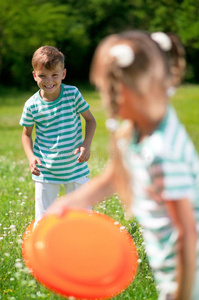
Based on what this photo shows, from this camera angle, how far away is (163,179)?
6.59 feet

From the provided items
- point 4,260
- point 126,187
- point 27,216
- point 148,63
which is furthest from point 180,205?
point 27,216

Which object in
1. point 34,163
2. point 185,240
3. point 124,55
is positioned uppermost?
point 124,55

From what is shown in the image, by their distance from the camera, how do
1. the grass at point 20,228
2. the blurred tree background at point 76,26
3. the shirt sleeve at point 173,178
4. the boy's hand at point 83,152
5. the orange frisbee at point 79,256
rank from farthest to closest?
the blurred tree background at point 76,26, the boy's hand at point 83,152, the grass at point 20,228, the orange frisbee at point 79,256, the shirt sleeve at point 173,178

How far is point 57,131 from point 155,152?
2417 mm

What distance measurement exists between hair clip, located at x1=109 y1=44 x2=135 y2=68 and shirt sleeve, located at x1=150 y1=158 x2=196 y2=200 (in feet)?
1.35

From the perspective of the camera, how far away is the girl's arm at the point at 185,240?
1.99 metres

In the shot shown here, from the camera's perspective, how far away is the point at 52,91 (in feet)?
14.3

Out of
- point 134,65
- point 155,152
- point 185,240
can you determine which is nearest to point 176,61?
point 134,65

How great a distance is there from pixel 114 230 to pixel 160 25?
48.5m

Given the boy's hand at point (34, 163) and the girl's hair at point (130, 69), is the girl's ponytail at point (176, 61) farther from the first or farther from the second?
the boy's hand at point (34, 163)

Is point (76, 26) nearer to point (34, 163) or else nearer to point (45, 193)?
point (45, 193)

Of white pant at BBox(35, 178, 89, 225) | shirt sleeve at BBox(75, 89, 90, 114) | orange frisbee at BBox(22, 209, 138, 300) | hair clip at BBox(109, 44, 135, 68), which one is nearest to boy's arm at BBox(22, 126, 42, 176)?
white pant at BBox(35, 178, 89, 225)

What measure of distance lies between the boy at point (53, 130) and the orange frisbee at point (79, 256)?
1.71m

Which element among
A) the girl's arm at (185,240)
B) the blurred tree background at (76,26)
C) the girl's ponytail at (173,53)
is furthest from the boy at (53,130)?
the blurred tree background at (76,26)
